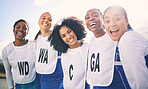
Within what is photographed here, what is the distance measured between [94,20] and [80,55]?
0.52 metres

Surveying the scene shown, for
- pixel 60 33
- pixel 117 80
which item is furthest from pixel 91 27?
pixel 117 80

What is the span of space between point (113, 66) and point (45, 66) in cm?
122

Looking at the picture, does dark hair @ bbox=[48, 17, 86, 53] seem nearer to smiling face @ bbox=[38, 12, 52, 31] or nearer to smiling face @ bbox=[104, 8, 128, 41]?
smiling face @ bbox=[38, 12, 52, 31]

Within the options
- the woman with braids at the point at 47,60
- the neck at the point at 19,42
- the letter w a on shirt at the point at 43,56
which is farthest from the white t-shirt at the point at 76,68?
the neck at the point at 19,42

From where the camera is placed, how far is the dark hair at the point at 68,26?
2.13 meters

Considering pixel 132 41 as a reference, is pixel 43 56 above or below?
below

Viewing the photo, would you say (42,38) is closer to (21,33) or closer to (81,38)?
(21,33)

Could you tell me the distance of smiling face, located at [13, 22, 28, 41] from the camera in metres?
2.55

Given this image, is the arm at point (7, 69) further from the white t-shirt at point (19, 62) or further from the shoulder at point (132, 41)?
the shoulder at point (132, 41)

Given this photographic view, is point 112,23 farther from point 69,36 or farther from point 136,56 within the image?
point 69,36

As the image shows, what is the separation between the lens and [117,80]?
4.92ft

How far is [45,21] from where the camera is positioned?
2371mm

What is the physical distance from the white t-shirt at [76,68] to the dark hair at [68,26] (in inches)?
6.8

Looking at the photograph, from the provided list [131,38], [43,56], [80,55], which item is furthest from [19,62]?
[131,38]
